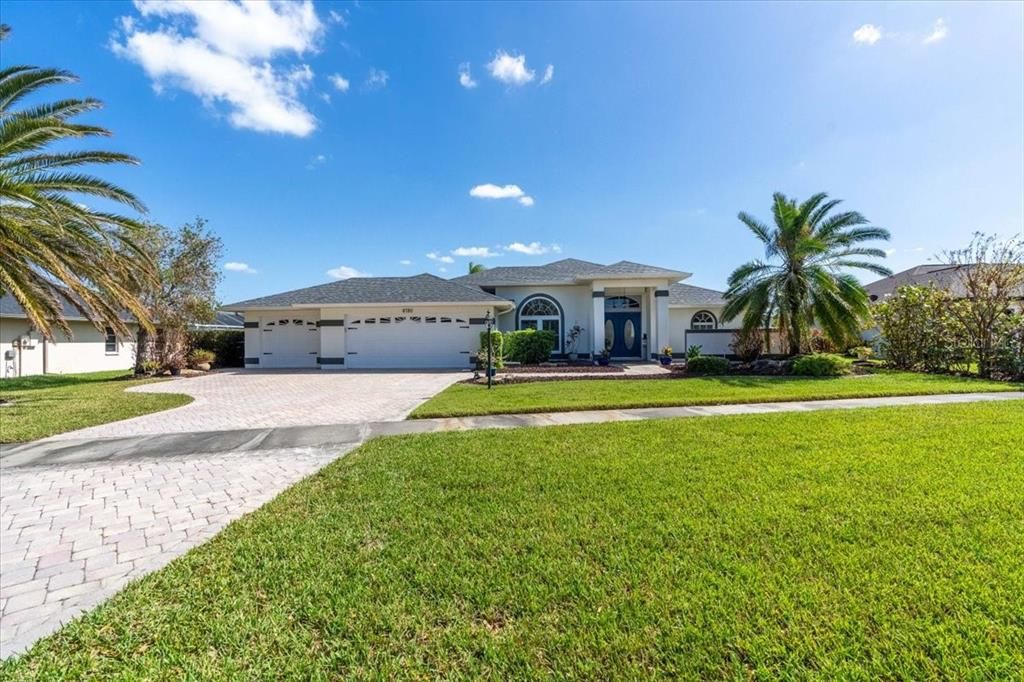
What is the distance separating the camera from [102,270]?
10.0 metres

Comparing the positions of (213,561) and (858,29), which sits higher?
(858,29)

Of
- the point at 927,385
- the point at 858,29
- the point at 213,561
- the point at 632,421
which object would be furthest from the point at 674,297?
the point at 213,561

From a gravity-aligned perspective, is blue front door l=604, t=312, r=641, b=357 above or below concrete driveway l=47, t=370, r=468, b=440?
above

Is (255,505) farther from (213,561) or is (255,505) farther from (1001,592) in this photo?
(1001,592)

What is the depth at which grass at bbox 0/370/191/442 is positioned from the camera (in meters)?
7.86

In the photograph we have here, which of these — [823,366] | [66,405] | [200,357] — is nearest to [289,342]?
[200,357]

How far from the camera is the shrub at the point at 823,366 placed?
1274 centimetres

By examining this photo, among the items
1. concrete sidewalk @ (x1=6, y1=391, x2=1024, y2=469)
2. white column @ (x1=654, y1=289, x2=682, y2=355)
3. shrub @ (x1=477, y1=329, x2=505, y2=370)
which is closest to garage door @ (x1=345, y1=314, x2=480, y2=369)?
shrub @ (x1=477, y1=329, x2=505, y2=370)

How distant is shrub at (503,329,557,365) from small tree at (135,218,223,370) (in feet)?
42.1

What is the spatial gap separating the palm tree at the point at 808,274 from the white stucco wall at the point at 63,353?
24.3 meters

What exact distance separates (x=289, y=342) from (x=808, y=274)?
22068mm

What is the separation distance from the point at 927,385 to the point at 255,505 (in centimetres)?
1466

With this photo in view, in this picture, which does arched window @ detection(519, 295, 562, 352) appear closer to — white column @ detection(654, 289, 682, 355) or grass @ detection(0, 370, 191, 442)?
white column @ detection(654, 289, 682, 355)

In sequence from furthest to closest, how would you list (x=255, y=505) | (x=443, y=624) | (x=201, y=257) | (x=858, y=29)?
(x=201, y=257), (x=858, y=29), (x=255, y=505), (x=443, y=624)
